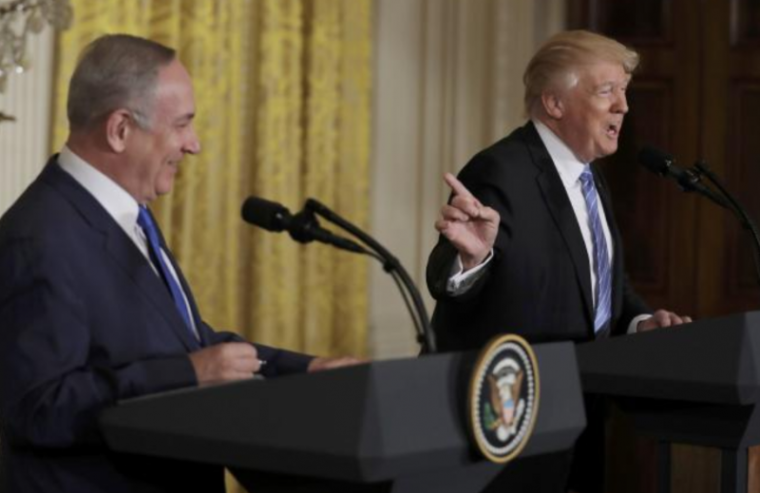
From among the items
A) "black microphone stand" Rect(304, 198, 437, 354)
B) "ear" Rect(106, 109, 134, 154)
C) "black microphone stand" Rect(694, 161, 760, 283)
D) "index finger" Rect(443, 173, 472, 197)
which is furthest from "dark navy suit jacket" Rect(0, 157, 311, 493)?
"black microphone stand" Rect(694, 161, 760, 283)

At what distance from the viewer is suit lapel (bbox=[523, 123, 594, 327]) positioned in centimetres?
A: 420

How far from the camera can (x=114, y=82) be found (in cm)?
292

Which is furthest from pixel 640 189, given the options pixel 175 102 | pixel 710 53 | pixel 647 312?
pixel 175 102

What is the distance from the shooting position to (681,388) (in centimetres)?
359

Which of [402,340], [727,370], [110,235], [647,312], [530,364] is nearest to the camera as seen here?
[530,364]

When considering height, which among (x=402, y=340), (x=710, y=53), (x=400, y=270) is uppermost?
(x=710, y=53)

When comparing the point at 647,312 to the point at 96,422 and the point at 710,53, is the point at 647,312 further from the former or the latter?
the point at 710,53

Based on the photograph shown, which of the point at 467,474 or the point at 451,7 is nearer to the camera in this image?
the point at 467,474

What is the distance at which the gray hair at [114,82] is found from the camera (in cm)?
291

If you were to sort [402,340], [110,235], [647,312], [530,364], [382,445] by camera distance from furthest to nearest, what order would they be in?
[402,340] → [647,312] → [110,235] → [530,364] → [382,445]

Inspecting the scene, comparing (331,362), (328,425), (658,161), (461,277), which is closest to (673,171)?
(658,161)

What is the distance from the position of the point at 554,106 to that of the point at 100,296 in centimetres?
189

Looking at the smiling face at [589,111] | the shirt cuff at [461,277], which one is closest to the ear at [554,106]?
the smiling face at [589,111]

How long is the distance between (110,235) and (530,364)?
2.69 feet
